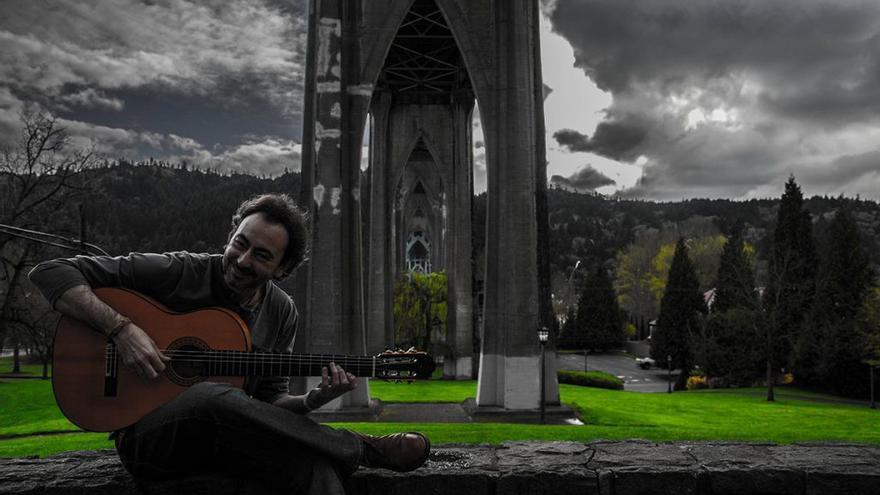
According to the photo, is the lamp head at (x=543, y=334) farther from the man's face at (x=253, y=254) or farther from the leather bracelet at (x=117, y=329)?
the leather bracelet at (x=117, y=329)

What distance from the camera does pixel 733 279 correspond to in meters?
44.4

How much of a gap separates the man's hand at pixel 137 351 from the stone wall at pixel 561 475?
0.62m

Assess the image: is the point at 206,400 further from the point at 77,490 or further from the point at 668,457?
the point at 668,457

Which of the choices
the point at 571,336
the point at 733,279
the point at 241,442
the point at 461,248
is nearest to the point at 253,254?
the point at 241,442

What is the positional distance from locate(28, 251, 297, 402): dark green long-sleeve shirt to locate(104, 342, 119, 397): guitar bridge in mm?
350

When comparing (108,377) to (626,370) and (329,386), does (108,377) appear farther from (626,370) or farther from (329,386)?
(626,370)

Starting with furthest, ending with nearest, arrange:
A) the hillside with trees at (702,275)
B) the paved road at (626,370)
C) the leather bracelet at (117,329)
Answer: the paved road at (626,370) < the hillside with trees at (702,275) < the leather bracelet at (117,329)

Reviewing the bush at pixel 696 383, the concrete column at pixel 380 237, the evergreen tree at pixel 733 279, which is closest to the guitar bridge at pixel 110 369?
the concrete column at pixel 380 237

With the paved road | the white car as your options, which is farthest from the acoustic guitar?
Result: the white car

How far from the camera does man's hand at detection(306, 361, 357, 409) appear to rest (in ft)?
10.7

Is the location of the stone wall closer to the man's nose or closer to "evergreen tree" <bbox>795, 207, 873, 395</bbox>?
the man's nose

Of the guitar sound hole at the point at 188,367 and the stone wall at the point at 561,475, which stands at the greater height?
the guitar sound hole at the point at 188,367

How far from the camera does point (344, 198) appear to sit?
21438 mm

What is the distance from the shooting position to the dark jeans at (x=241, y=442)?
9.58 ft
